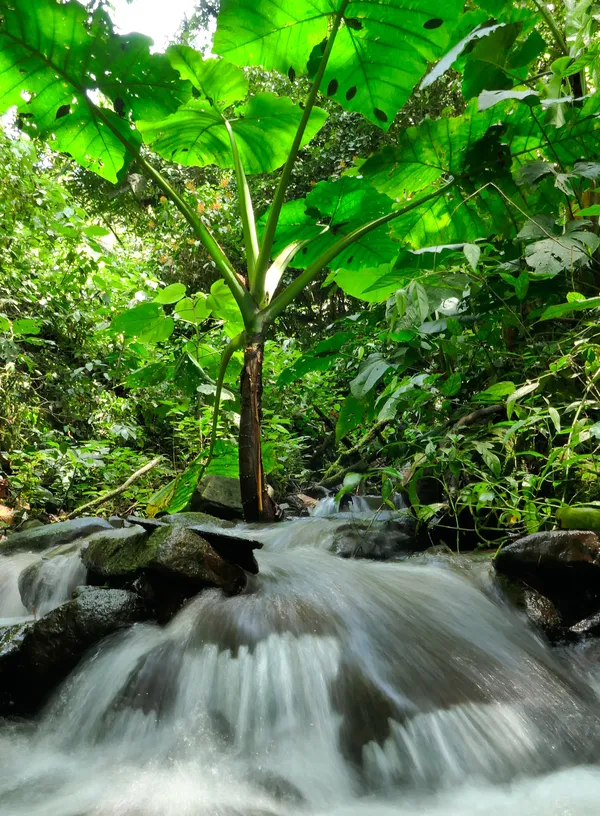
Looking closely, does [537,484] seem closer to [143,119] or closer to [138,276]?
[143,119]

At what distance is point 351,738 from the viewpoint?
3.99 ft

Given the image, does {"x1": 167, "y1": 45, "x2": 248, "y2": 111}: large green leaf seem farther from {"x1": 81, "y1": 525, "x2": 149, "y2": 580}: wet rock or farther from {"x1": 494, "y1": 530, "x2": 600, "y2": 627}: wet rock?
{"x1": 494, "y1": 530, "x2": 600, "y2": 627}: wet rock

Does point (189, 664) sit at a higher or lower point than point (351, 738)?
higher

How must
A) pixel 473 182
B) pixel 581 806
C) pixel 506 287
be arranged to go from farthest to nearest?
pixel 473 182 → pixel 506 287 → pixel 581 806

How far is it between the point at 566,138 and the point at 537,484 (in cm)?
150

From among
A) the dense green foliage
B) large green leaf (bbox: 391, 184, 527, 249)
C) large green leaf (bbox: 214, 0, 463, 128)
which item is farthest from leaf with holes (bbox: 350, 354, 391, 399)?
large green leaf (bbox: 214, 0, 463, 128)

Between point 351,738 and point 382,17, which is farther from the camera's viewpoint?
point 382,17

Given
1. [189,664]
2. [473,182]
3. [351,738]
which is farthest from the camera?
[473,182]

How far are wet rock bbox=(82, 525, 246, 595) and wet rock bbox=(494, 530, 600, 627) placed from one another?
3.12 ft

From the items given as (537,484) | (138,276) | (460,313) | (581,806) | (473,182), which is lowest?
(581,806)

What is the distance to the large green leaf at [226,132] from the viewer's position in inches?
105

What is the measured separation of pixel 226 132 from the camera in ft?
9.30

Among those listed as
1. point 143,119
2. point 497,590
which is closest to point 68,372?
point 143,119

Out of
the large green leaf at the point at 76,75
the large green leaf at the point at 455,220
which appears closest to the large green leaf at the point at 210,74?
the large green leaf at the point at 76,75
